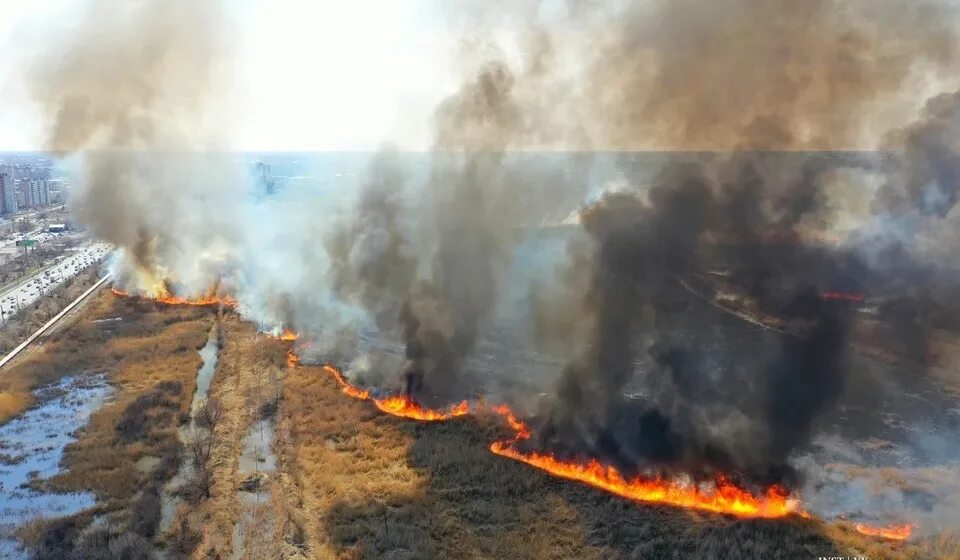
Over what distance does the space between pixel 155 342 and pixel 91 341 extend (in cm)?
566

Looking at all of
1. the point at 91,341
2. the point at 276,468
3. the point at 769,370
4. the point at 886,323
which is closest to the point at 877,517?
the point at 769,370

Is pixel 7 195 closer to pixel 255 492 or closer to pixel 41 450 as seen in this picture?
pixel 41 450

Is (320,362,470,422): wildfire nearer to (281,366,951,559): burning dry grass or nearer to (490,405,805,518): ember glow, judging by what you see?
(281,366,951,559): burning dry grass

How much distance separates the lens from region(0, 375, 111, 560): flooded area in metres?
23.9

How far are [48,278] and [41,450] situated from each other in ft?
187

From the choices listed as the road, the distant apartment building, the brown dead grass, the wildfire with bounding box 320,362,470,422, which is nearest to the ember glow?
the wildfire with bounding box 320,362,470,422

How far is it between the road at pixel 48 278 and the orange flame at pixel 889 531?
216 feet

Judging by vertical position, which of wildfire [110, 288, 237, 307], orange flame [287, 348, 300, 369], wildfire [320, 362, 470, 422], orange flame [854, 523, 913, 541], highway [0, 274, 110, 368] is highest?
orange flame [854, 523, 913, 541]

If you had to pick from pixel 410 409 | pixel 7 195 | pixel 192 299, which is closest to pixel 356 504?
pixel 410 409

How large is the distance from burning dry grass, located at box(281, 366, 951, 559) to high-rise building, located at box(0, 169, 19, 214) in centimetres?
16185

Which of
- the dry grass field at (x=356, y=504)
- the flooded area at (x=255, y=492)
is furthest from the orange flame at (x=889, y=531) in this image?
the flooded area at (x=255, y=492)

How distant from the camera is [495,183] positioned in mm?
40188

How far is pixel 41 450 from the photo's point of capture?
1178 inches

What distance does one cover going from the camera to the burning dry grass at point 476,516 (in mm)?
20828
